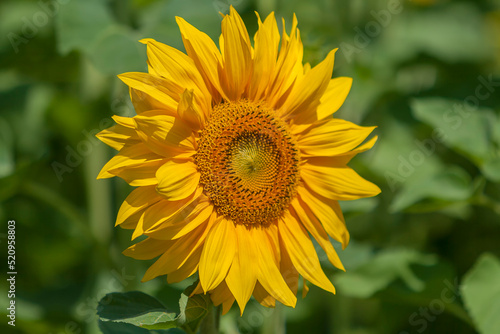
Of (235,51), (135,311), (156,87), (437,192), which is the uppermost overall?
(235,51)

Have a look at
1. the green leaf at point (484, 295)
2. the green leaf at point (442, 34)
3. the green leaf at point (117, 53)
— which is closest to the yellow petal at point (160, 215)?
the green leaf at point (117, 53)

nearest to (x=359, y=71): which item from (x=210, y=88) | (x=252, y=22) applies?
(x=252, y=22)

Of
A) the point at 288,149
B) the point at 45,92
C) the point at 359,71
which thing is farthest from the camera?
the point at 45,92

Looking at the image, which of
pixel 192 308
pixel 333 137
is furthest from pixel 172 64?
pixel 192 308

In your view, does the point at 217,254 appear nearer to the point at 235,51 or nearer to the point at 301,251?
the point at 301,251

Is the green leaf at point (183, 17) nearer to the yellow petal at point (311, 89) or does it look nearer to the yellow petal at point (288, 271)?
the yellow petal at point (311, 89)

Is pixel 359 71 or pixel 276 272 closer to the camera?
pixel 276 272

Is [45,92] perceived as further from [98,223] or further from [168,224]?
[168,224]
